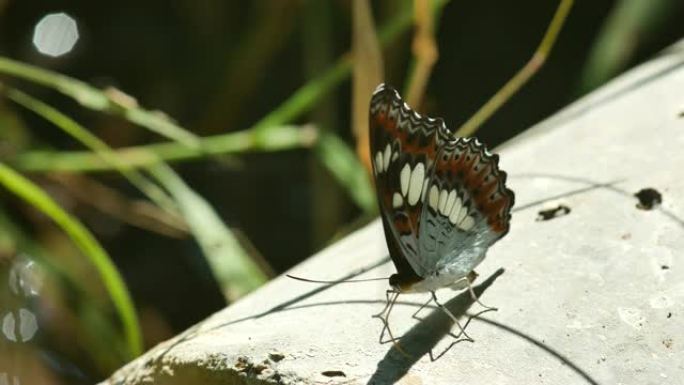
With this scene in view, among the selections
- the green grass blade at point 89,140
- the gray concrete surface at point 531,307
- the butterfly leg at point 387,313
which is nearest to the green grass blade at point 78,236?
the green grass blade at point 89,140

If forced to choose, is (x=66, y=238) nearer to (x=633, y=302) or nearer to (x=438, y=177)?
(x=438, y=177)

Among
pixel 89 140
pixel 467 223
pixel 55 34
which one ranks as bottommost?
pixel 467 223

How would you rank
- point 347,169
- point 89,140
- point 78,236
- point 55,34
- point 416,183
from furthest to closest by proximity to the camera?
point 55,34 < point 347,169 < point 89,140 < point 78,236 < point 416,183

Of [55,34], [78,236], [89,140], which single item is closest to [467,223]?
[78,236]

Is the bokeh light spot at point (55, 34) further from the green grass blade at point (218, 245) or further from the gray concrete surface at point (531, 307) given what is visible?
the gray concrete surface at point (531, 307)

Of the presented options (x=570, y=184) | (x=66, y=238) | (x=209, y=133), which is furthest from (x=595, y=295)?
(x=209, y=133)

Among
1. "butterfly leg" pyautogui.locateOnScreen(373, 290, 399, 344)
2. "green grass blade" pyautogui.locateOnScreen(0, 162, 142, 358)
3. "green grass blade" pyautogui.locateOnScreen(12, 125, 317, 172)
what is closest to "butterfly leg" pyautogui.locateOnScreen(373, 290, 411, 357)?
"butterfly leg" pyautogui.locateOnScreen(373, 290, 399, 344)

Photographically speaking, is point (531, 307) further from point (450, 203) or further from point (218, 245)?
point (218, 245)
